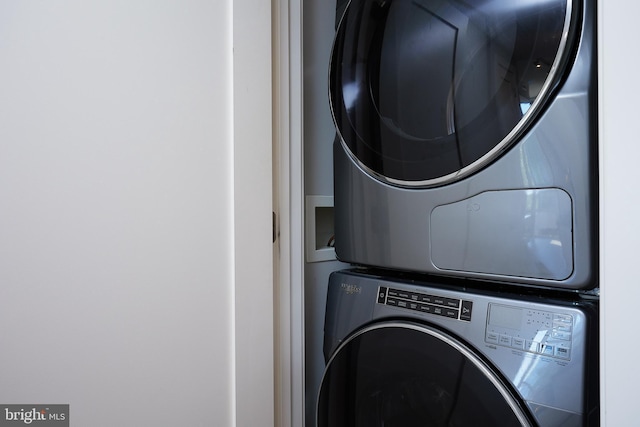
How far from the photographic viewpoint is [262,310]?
36.9 inches

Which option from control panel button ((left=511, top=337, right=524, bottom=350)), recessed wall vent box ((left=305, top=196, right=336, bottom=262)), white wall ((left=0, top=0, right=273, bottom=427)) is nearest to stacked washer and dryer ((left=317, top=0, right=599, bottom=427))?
control panel button ((left=511, top=337, right=524, bottom=350))

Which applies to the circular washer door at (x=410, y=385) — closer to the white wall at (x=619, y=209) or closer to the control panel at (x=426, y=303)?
the control panel at (x=426, y=303)

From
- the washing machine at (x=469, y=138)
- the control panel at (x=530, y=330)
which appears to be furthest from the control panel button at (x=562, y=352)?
the washing machine at (x=469, y=138)

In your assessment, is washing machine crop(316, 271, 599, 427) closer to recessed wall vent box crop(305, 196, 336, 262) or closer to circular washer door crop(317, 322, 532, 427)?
circular washer door crop(317, 322, 532, 427)

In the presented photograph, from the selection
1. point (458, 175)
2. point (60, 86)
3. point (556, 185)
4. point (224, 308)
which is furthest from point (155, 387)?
point (556, 185)

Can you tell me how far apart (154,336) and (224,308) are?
0.16 m

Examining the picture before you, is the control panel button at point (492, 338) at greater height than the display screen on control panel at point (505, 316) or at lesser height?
lesser

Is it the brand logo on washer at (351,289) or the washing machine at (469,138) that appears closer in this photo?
the washing machine at (469,138)

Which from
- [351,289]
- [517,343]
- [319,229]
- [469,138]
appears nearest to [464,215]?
[469,138]

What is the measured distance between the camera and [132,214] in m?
0.77

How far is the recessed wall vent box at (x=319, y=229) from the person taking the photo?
1.15m

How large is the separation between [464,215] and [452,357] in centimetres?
29

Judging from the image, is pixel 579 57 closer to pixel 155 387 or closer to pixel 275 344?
pixel 275 344

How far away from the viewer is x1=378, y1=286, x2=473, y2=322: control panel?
0.76 meters
